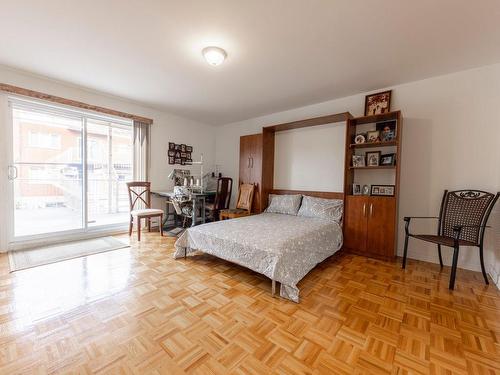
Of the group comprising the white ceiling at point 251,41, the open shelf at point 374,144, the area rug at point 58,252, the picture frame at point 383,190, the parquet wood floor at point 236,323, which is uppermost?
the white ceiling at point 251,41

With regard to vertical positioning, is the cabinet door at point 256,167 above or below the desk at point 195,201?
above

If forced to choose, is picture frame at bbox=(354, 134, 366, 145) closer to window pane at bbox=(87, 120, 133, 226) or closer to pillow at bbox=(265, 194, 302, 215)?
pillow at bbox=(265, 194, 302, 215)

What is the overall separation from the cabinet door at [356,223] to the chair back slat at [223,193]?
8.32 feet

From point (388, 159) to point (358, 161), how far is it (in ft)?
1.27

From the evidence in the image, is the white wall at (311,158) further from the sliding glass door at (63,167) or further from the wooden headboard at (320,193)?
the sliding glass door at (63,167)

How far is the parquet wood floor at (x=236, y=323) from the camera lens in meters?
1.30

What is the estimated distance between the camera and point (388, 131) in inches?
122

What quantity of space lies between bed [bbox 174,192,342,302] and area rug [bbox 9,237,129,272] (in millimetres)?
1320

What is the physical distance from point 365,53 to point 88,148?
4448 millimetres

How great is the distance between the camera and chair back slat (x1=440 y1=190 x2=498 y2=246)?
242cm

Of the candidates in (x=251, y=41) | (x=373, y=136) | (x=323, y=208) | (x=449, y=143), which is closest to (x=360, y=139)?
(x=373, y=136)

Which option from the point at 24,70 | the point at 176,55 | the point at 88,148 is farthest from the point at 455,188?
the point at 24,70

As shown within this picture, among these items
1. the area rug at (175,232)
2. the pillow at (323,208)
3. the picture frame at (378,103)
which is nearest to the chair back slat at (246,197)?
the pillow at (323,208)

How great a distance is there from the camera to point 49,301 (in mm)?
1896
